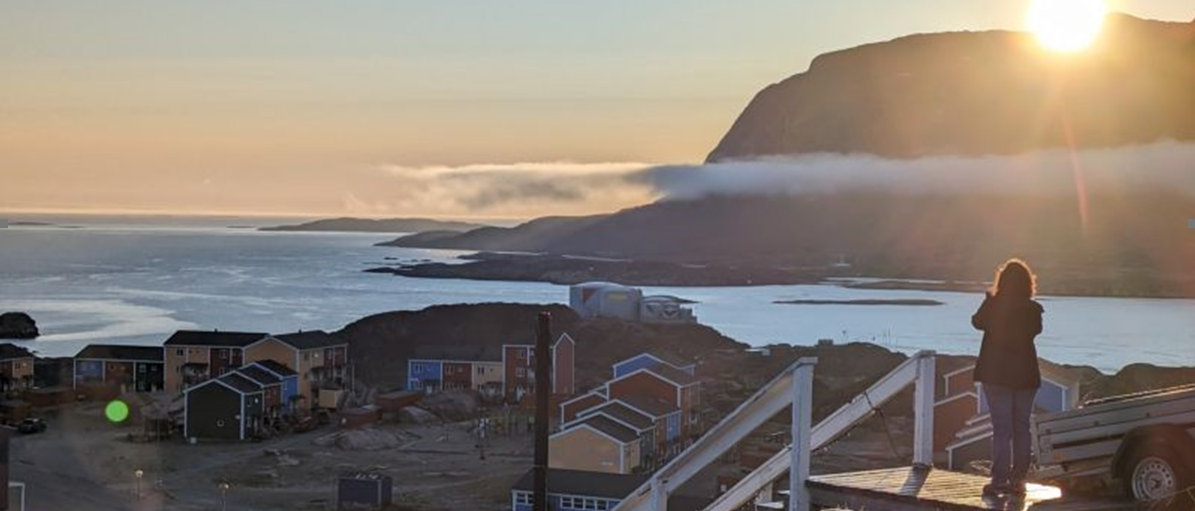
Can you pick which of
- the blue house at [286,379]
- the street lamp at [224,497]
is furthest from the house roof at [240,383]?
the street lamp at [224,497]

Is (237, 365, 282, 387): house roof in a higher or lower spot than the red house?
higher

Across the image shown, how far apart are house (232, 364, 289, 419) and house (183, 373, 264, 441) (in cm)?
92

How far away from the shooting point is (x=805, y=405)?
209 inches

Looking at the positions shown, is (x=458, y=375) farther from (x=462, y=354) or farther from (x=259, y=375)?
(x=259, y=375)

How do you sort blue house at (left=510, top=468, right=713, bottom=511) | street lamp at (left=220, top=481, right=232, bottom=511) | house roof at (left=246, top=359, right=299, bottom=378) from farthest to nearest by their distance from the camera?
1. house roof at (left=246, top=359, right=299, bottom=378)
2. street lamp at (left=220, top=481, right=232, bottom=511)
3. blue house at (left=510, top=468, right=713, bottom=511)

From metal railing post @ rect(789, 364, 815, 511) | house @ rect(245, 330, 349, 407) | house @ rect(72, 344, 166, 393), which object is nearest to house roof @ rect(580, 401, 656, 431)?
house @ rect(245, 330, 349, 407)

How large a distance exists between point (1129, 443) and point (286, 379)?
40990 mm

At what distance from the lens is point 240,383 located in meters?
41.0

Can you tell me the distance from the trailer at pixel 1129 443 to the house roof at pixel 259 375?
125ft

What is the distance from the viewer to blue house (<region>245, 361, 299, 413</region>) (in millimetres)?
43559

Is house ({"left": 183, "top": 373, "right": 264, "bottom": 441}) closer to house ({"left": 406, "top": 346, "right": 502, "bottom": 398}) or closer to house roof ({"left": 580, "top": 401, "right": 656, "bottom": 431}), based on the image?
house ({"left": 406, "top": 346, "right": 502, "bottom": 398})

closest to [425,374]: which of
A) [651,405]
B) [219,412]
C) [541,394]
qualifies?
[219,412]

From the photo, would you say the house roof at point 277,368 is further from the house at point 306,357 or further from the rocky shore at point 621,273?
the rocky shore at point 621,273

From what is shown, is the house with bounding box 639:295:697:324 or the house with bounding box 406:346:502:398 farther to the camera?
the house with bounding box 639:295:697:324
